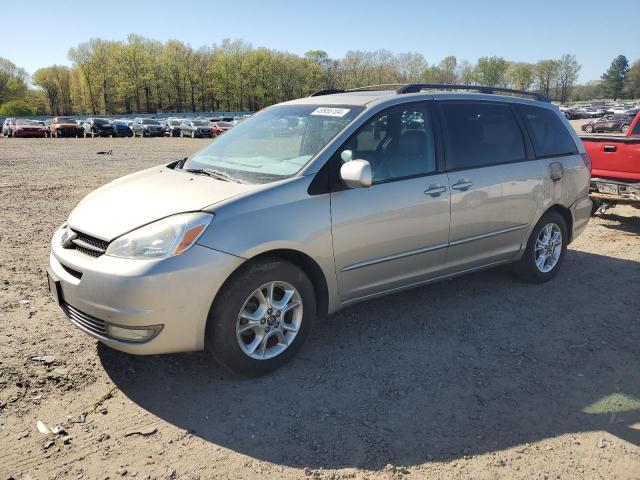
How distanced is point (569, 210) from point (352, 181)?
304 centimetres

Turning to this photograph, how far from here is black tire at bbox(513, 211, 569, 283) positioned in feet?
16.9

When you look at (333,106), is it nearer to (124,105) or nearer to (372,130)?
(372,130)

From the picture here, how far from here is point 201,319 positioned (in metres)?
3.12

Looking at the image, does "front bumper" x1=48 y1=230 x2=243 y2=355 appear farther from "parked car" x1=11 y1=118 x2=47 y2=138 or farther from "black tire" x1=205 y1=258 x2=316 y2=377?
"parked car" x1=11 y1=118 x2=47 y2=138

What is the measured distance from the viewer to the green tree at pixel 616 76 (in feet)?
442

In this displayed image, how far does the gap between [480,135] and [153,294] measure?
3.15 metres

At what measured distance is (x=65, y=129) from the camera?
4191 cm

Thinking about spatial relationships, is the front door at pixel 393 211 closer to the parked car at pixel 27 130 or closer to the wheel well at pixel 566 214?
the wheel well at pixel 566 214

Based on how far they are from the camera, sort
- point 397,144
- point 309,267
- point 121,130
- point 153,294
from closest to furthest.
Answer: point 153,294 < point 309,267 < point 397,144 < point 121,130

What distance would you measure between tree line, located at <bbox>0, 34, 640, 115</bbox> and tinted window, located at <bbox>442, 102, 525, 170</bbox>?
95728 millimetres

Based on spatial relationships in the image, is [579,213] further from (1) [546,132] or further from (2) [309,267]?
(2) [309,267]

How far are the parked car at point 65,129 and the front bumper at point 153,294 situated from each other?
43.9 meters

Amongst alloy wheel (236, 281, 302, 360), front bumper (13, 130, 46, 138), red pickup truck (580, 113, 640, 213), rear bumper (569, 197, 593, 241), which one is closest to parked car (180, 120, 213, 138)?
front bumper (13, 130, 46, 138)

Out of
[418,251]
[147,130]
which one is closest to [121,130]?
[147,130]
